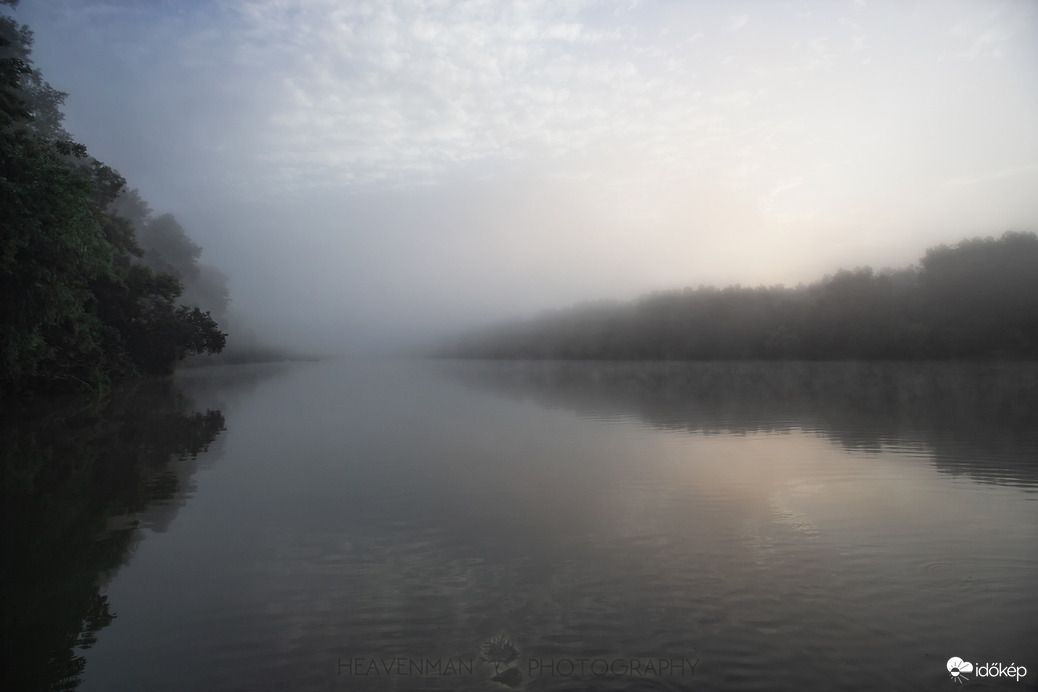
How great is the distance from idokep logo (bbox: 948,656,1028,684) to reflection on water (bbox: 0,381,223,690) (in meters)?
6.50

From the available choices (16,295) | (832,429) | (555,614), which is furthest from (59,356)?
(832,429)

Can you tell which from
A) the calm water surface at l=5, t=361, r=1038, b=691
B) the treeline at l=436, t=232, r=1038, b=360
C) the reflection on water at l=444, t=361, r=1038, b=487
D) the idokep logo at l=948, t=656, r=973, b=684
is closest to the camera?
the idokep logo at l=948, t=656, r=973, b=684

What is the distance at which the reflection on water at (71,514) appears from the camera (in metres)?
4.76

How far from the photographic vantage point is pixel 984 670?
172 inches

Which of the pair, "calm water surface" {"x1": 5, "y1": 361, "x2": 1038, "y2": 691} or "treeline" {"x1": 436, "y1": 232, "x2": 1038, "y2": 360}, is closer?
"calm water surface" {"x1": 5, "y1": 361, "x2": 1038, "y2": 691}

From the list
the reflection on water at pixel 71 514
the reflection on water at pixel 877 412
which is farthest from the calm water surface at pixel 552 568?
the reflection on water at pixel 877 412

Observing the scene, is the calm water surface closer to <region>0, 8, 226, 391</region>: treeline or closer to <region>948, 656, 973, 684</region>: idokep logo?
<region>948, 656, 973, 684</region>: idokep logo

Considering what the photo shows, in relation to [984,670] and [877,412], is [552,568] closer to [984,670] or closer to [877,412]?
[984,670]

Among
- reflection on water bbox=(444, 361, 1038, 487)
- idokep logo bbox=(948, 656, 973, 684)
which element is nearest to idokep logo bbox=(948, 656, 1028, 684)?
idokep logo bbox=(948, 656, 973, 684)

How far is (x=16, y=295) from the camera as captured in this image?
57.3ft

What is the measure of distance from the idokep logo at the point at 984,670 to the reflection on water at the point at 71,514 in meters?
6.50

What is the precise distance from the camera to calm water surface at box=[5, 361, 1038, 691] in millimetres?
4445

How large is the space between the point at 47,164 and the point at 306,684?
64.9 feet

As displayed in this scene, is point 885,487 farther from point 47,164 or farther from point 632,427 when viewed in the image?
point 47,164
